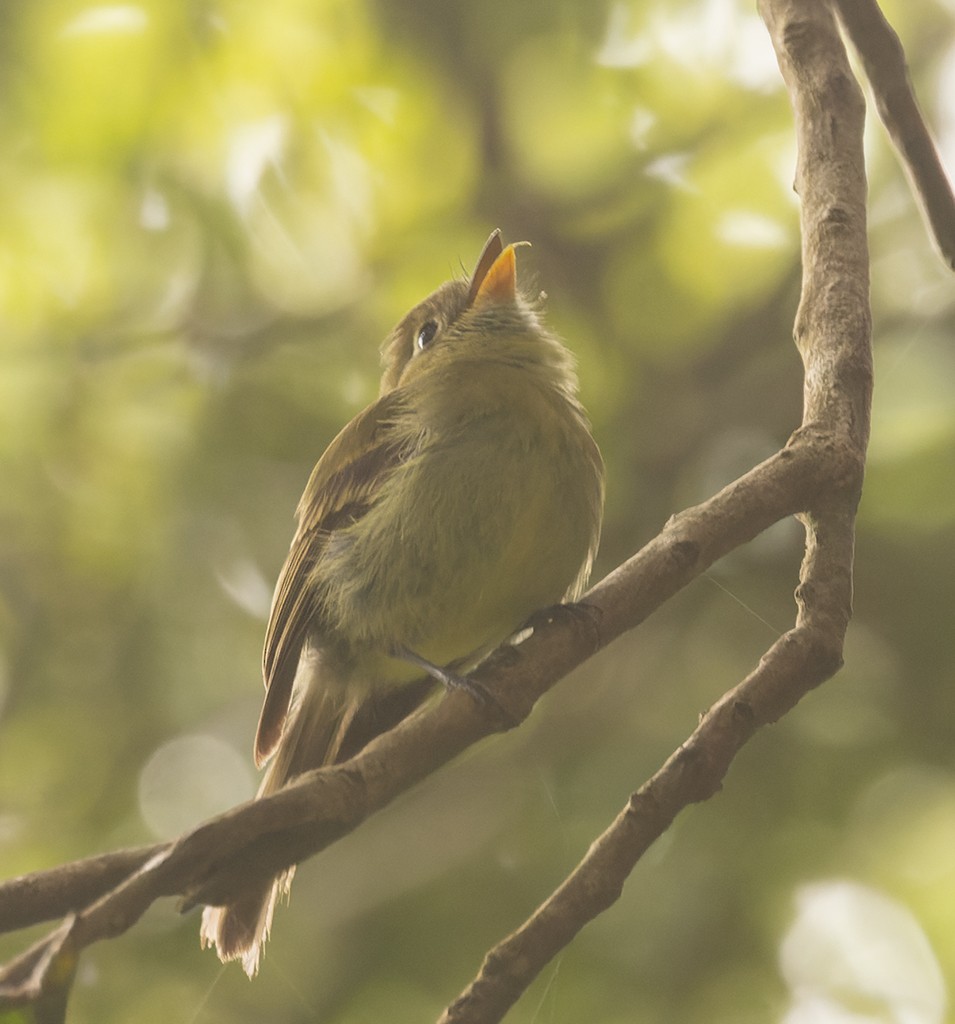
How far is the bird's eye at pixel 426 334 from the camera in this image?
3.77 metres

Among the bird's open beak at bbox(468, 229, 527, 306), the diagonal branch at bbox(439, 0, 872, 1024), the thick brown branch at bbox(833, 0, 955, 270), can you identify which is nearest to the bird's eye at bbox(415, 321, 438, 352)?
the bird's open beak at bbox(468, 229, 527, 306)

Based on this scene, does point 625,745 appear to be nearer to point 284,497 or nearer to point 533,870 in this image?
point 533,870

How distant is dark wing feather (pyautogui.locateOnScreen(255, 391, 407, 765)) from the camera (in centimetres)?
306

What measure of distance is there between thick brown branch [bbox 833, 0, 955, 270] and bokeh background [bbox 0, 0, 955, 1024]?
126 cm

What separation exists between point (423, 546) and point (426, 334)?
3.23ft

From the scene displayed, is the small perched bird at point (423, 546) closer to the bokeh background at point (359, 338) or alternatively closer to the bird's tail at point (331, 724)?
the bird's tail at point (331, 724)

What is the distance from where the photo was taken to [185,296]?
4.52m

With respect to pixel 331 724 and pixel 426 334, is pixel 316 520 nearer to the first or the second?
pixel 331 724

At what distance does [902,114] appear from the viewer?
2607 millimetres

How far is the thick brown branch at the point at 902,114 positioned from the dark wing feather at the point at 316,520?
1285 mm

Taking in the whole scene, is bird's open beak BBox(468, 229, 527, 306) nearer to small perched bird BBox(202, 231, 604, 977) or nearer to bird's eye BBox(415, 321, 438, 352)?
bird's eye BBox(415, 321, 438, 352)

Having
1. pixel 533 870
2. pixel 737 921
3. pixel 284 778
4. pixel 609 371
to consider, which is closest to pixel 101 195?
pixel 609 371

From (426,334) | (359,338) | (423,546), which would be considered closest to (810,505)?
(423,546)

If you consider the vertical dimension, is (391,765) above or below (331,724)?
above
